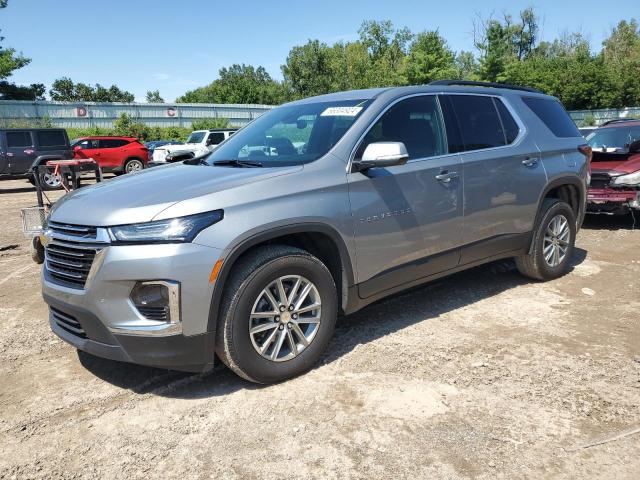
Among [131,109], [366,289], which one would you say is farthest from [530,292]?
[131,109]

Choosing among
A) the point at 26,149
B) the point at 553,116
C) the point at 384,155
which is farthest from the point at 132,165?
the point at 384,155

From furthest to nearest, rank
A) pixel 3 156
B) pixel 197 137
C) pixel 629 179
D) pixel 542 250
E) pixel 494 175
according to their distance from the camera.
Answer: pixel 197 137 < pixel 3 156 < pixel 629 179 < pixel 542 250 < pixel 494 175

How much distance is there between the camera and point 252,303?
3.17 m

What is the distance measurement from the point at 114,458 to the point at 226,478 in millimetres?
615

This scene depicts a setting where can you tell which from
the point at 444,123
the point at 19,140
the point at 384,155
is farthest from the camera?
the point at 19,140

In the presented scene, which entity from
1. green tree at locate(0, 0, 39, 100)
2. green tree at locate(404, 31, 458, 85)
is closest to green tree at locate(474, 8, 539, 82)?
green tree at locate(404, 31, 458, 85)

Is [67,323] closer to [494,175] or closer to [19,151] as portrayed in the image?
[494,175]

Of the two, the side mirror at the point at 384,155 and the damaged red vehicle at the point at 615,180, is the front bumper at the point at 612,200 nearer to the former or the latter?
the damaged red vehicle at the point at 615,180

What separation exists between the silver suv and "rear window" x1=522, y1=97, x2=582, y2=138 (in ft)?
1.16

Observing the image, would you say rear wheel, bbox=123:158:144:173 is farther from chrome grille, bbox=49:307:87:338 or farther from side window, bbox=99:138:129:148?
chrome grille, bbox=49:307:87:338

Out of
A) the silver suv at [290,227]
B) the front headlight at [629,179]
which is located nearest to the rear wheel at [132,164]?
the front headlight at [629,179]

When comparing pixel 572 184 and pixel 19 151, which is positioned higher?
pixel 572 184

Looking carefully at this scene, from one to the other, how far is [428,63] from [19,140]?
40.6 metres

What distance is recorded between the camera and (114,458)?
8.93 feet
